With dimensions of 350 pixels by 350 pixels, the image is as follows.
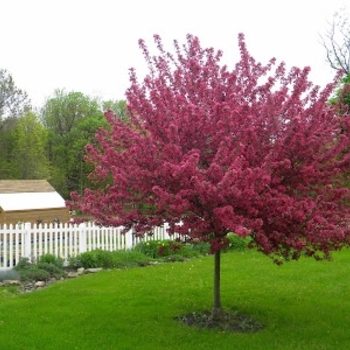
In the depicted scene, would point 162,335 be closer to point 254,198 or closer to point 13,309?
point 254,198

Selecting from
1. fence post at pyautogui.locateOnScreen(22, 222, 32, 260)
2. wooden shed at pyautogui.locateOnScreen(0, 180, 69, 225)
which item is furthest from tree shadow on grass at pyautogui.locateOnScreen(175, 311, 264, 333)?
wooden shed at pyautogui.locateOnScreen(0, 180, 69, 225)

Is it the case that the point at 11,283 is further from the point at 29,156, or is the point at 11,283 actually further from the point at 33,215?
the point at 29,156

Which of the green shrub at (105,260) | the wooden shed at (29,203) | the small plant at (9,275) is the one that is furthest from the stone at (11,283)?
the wooden shed at (29,203)

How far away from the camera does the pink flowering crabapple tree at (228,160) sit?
5422 millimetres

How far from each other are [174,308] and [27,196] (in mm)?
16101

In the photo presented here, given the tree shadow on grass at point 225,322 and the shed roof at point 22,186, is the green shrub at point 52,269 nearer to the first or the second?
the tree shadow on grass at point 225,322

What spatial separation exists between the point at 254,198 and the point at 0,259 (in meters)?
8.18

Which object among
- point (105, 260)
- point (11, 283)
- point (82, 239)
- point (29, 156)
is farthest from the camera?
point (29, 156)

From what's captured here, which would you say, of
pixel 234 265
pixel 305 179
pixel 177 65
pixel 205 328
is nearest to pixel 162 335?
pixel 205 328

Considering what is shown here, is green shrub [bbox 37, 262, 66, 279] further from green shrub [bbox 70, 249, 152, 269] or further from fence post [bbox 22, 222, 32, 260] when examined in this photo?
green shrub [bbox 70, 249, 152, 269]

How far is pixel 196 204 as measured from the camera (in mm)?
5684

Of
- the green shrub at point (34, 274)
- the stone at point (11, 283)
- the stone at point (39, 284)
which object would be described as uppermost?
the green shrub at point (34, 274)

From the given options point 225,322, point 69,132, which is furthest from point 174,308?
point 69,132

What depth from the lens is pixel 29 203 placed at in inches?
860
